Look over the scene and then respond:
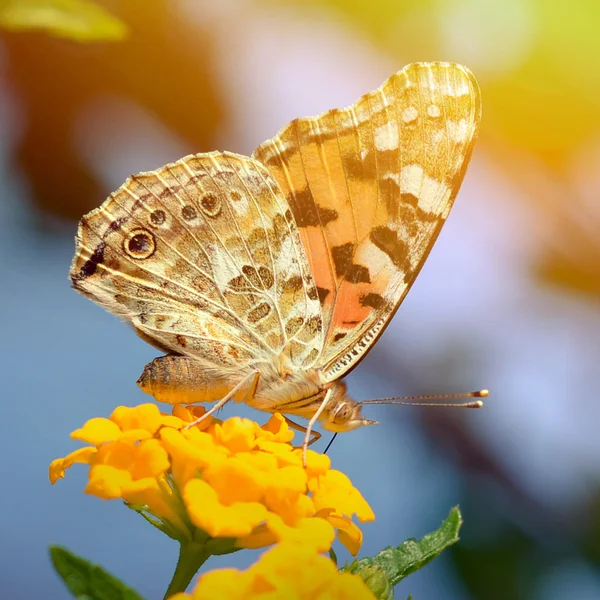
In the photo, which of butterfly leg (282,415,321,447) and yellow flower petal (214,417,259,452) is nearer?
yellow flower petal (214,417,259,452)

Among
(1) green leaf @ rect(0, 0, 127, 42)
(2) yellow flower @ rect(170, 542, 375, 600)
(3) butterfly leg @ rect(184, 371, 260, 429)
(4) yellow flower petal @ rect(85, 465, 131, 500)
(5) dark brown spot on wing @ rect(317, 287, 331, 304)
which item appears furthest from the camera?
(1) green leaf @ rect(0, 0, 127, 42)

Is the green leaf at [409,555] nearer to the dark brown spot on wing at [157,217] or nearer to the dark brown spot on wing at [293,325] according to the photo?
the dark brown spot on wing at [293,325]

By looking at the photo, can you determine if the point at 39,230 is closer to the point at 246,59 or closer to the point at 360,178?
the point at 246,59

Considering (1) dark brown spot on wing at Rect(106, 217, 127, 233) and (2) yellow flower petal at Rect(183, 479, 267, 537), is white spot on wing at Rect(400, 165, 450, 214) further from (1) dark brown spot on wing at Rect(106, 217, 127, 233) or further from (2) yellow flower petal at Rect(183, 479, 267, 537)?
(2) yellow flower petal at Rect(183, 479, 267, 537)

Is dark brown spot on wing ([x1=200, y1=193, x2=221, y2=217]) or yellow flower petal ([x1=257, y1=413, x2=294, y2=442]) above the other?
dark brown spot on wing ([x1=200, y1=193, x2=221, y2=217])

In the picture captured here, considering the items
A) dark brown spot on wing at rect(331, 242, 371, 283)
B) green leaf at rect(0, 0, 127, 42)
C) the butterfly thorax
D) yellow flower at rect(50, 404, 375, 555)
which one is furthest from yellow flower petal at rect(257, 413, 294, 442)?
green leaf at rect(0, 0, 127, 42)

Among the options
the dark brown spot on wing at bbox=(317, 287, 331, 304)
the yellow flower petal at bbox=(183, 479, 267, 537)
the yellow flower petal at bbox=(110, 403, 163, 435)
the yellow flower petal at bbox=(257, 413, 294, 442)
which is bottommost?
the yellow flower petal at bbox=(183, 479, 267, 537)
